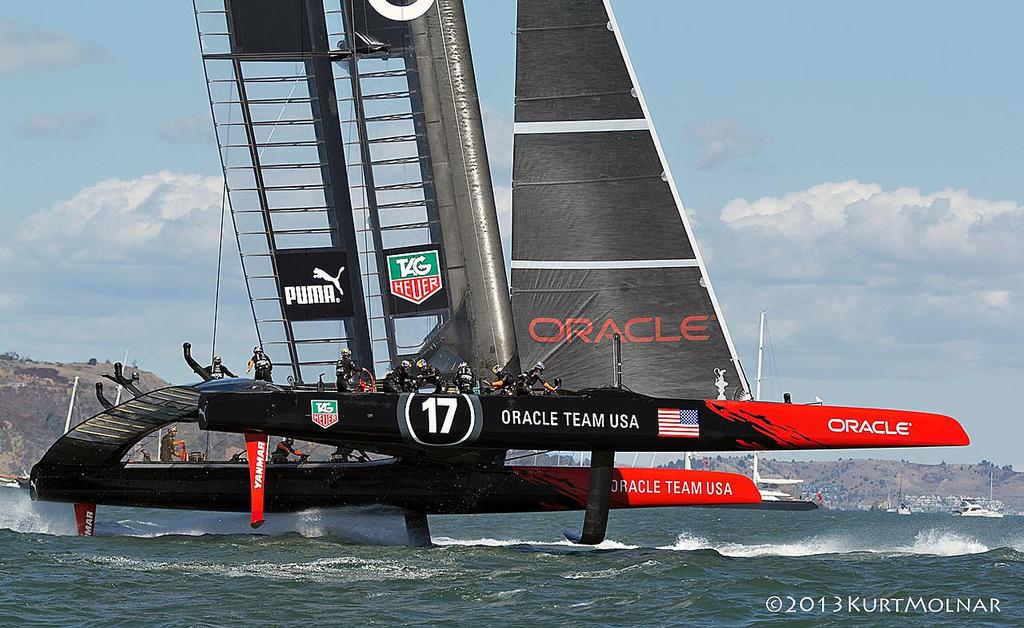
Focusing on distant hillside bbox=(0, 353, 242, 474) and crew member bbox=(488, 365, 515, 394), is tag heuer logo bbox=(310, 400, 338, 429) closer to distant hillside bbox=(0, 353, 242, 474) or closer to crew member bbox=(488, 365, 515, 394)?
crew member bbox=(488, 365, 515, 394)

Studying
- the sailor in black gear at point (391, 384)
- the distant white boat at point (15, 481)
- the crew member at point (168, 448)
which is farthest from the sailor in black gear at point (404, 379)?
the distant white boat at point (15, 481)

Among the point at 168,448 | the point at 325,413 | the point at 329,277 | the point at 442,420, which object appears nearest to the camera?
the point at 442,420

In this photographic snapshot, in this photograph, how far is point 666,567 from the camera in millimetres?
→ 14469

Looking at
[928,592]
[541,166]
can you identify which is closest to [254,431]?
[541,166]

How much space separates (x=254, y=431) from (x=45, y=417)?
122745 millimetres

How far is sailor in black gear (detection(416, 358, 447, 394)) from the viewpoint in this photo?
14.9m

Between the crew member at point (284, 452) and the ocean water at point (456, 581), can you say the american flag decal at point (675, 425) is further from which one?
the crew member at point (284, 452)

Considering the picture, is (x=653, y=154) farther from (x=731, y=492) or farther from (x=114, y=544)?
(x=114, y=544)

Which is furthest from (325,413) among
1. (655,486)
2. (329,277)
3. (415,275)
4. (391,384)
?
(655,486)

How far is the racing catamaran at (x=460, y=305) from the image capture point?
47.4ft

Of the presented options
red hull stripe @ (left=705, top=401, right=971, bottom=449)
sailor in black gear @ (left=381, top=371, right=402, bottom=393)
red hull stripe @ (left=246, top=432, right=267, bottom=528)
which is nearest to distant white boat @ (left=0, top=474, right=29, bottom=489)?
red hull stripe @ (left=246, top=432, right=267, bottom=528)

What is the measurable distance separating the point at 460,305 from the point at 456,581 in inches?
168

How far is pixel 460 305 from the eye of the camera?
1680 cm

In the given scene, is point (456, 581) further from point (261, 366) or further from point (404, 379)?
point (261, 366)
